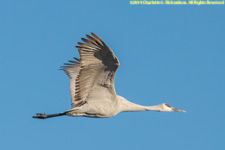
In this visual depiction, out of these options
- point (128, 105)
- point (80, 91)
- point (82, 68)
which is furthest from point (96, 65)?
point (128, 105)

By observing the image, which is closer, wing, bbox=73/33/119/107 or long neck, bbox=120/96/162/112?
wing, bbox=73/33/119/107

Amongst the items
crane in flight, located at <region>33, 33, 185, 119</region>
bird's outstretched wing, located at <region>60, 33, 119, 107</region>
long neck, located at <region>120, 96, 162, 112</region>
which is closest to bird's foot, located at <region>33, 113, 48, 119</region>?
crane in flight, located at <region>33, 33, 185, 119</region>

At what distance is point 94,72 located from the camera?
576 inches

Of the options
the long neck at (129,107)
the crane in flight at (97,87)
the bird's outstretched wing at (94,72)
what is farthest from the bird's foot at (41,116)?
the long neck at (129,107)

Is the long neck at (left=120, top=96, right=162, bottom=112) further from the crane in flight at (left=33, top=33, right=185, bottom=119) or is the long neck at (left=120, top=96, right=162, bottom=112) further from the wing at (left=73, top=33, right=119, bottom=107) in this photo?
the wing at (left=73, top=33, right=119, bottom=107)

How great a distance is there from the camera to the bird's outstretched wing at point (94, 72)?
1393 cm

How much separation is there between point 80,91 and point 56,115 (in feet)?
→ 5.41

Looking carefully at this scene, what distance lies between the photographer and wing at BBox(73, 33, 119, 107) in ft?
45.7

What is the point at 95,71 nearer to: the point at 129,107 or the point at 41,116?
the point at 129,107

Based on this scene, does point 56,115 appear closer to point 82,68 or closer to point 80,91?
point 80,91

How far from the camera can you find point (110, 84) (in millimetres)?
15188

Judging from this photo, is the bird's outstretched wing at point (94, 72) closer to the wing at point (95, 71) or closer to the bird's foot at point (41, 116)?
the wing at point (95, 71)

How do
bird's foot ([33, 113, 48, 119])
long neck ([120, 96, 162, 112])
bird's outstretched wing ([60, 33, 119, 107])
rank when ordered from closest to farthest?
bird's outstretched wing ([60, 33, 119, 107]) → long neck ([120, 96, 162, 112]) → bird's foot ([33, 113, 48, 119])

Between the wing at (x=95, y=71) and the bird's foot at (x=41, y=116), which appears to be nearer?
the wing at (x=95, y=71)
